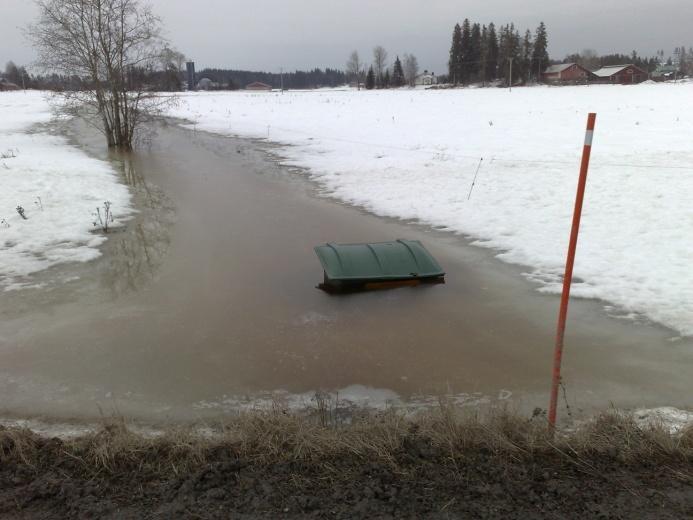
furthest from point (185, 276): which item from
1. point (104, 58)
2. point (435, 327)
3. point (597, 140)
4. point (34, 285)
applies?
point (104, 58)

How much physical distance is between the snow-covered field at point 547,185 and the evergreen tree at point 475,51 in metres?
72.1

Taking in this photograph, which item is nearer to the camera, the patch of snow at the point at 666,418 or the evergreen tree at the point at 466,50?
the patch of snow at the point at 666,418

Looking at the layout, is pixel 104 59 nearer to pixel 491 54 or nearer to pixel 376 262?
pixel 376 262

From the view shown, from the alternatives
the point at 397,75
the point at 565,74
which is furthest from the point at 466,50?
the point at 397,75

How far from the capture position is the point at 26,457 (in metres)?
3.68

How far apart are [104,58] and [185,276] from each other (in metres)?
18.5

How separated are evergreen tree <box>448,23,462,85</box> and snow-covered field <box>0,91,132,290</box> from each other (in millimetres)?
87965

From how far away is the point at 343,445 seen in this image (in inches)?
147

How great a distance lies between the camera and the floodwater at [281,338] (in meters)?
4.95

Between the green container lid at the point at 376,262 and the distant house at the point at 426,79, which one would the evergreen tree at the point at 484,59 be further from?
the green container lid at the point at 376,262

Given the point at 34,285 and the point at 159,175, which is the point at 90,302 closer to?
the point at 34,285

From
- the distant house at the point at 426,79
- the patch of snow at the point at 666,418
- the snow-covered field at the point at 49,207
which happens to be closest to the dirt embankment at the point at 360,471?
the patch of snow at the point at 666,418

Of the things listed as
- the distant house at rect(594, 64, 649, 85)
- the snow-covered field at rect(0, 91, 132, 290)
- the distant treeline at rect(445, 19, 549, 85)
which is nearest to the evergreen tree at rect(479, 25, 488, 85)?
the distant treeline at rect(445, 19, 549, 85)

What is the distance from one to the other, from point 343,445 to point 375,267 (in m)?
3.94
